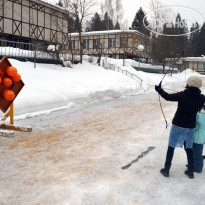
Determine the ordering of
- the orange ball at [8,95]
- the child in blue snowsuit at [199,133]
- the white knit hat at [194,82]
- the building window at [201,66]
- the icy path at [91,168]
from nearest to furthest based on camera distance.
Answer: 1. the icy path at [91,168]
2. the white knit hat at [194,82]
3. the child in blue snowsuit at [199,133]
4. the orange ball at [8,95]
5. the building window at [201,66]

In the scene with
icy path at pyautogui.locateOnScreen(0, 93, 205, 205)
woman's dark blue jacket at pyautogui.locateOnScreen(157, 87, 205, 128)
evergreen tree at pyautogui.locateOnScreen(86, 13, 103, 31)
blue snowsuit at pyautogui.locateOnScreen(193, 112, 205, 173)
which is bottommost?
icy path at pyautogui.locateOnScreen(0, 93, 205, 205)

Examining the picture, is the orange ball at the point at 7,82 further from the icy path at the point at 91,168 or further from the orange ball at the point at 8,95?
the icy path at the point at 91,168

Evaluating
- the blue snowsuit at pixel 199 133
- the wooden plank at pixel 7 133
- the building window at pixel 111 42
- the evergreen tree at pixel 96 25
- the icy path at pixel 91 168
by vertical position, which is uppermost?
the evergreen tree at pixel 96 25

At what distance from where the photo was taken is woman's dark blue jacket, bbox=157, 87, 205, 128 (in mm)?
4359

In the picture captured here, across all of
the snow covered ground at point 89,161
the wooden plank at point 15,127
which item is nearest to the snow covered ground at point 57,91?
the snow covered ground at point 89,161

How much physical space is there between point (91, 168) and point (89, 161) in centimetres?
39

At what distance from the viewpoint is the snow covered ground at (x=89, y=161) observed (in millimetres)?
3898

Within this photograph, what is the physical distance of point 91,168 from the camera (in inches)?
196

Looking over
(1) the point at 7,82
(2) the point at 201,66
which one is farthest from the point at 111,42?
(1) the point at 7,82

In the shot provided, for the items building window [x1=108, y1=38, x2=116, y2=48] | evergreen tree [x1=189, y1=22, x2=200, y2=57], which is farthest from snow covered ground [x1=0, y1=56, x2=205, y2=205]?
building window [x1=108, y1=38, x2=116, y2=48]

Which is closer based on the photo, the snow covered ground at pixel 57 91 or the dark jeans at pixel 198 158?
the dark jeans at pixel 198 158

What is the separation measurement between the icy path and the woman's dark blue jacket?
3.13 feet

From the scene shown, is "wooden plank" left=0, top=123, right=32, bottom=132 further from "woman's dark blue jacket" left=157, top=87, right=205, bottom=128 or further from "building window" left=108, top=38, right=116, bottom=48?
"building window" left=108, top=38, right=116, bottom=48

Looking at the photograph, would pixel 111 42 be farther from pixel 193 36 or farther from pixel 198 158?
pixel 198 158
